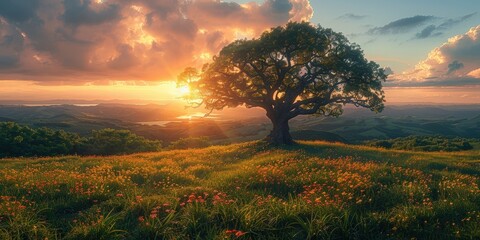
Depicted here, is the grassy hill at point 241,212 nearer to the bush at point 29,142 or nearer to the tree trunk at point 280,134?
the tree trunk at point 280,134

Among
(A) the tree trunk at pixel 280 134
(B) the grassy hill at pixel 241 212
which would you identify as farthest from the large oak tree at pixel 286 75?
(B) the grassy hill at pixel 241 212

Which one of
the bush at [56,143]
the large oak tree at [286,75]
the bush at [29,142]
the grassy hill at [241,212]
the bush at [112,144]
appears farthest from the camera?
the bush at [112,144]

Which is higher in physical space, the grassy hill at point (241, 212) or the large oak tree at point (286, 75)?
the large oak tree at point (286, 75)

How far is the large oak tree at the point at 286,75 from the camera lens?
32.0 metres

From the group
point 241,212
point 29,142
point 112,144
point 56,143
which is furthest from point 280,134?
point 29,142

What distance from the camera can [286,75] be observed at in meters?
35.8

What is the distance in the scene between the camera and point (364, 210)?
31.1 feet

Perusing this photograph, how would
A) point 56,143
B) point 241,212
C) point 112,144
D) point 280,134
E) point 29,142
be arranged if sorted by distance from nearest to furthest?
1. point 241,212
2. point 280,134
3. point 29,142
4. point 56,143
5. point 112,144

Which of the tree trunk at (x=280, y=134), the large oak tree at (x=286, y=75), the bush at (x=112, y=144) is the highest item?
the large oak tree at (x=286, y=75)

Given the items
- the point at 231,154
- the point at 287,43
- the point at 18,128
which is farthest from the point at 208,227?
the point at 18,128

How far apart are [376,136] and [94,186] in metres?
203

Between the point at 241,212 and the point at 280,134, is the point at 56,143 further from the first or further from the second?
the point at 241,212

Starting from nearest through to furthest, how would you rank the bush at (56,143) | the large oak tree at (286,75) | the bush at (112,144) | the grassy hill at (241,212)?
1. the grassy hill at (241,212)
2. the large oak tree at (286,75)
3. the bush at (56,143)
4. the bush at (112,144)

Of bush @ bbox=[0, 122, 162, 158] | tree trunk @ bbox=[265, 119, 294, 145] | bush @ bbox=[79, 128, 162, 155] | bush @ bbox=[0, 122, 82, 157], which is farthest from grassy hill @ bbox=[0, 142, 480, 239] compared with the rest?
bush @ bbox=[79, 128, 162, 155]
